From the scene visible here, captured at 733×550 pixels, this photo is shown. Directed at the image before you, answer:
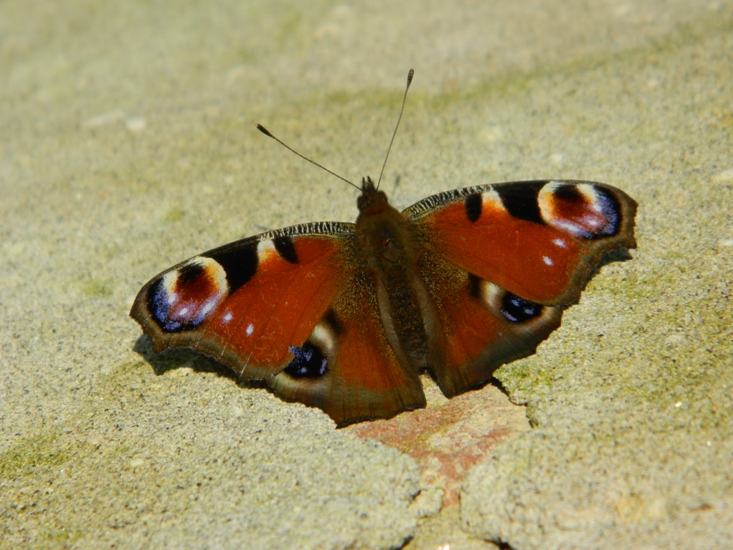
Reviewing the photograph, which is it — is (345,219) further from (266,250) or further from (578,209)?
(578,209)

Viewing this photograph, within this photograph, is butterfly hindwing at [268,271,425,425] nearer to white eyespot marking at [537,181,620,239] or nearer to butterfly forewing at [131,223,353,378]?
butterfly forewing at [131,223,353,378]

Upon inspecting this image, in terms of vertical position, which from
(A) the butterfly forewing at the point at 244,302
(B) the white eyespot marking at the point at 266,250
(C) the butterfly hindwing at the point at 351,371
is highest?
(B) the white eyespot marking at the point at 266,250

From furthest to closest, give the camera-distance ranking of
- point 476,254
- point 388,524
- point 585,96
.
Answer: point 585,96
point 476,254
point 388,524

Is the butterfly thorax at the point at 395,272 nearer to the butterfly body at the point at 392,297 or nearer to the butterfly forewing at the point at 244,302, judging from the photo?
the butterfly body at the point at 392,297

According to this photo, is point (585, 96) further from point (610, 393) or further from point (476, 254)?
point (610, 393)

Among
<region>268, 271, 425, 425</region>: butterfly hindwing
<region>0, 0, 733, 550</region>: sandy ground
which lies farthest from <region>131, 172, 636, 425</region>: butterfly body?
<region>0, 0, 733, 550</region>: sandy ground

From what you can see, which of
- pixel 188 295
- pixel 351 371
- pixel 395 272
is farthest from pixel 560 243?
pixel 188 295

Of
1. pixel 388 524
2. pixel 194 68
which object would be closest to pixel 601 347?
pixel 388 524

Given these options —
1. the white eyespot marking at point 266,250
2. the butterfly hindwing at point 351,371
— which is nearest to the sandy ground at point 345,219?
the butterfly hindwing at point 351,371
